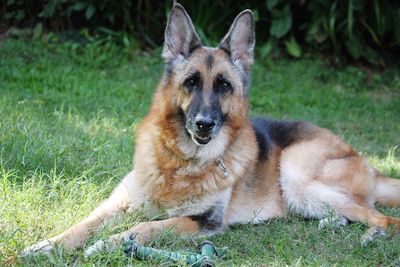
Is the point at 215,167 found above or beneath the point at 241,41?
beneath

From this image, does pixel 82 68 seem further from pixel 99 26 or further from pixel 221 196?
pixel 221 196

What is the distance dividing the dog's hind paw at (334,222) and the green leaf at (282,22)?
226 inches

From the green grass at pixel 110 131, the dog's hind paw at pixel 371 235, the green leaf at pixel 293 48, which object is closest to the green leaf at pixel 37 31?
the green grass at pixel 110 131

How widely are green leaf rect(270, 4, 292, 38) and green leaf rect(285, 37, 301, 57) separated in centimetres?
26

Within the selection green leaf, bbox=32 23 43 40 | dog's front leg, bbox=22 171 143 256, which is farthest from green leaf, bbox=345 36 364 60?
dog's front leg, bbox=22 171 143 256

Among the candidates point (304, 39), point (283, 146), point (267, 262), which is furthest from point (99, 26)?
point (267, 262)

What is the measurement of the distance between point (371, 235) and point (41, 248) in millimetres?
2389

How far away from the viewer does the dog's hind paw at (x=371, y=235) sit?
14.3 ft

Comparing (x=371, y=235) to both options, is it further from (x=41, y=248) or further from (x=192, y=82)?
(x=41, y=248)

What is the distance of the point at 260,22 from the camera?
10508 millimetres

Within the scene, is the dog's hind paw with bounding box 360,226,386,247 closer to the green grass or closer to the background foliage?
the green grass

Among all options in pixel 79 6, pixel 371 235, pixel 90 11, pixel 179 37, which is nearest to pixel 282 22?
pixel 90 11

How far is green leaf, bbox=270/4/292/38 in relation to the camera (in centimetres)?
1010

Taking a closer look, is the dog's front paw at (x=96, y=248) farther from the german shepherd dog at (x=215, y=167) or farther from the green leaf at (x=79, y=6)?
the green leaf at (x=79, y=6)
